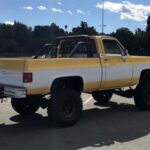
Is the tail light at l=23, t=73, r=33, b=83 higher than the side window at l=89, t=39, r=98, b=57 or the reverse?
the reverse

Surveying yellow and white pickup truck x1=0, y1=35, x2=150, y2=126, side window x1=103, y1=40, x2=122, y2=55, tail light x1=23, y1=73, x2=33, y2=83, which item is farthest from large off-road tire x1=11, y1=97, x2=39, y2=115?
side window x1=103, y1=40, x2=122, y2=55

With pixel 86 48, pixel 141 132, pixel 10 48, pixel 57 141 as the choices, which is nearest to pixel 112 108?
pixel 86 48

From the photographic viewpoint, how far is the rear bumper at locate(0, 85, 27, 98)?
29.6 feet

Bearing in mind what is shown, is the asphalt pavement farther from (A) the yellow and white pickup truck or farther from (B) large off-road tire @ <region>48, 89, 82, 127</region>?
(A) the yellow and white pickup truck

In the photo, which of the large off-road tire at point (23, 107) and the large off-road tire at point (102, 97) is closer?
the large off-road tire at point (23, 107)

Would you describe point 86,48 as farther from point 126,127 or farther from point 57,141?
point 57,141

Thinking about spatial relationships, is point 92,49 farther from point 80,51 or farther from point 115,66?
point 115,66

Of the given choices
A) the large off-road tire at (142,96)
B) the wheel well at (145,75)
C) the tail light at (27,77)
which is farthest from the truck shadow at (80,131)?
the tail light at (27,77)

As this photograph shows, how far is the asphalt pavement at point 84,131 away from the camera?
26.8 feet

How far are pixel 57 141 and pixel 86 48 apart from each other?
3281 millimetres

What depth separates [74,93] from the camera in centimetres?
990

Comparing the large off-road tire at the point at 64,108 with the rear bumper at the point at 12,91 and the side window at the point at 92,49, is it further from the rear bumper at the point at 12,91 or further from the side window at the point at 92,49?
the side window at the point at 92,49

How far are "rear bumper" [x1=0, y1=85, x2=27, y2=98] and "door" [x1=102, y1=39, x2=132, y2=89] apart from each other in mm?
2455

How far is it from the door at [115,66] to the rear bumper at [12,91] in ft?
8.05
